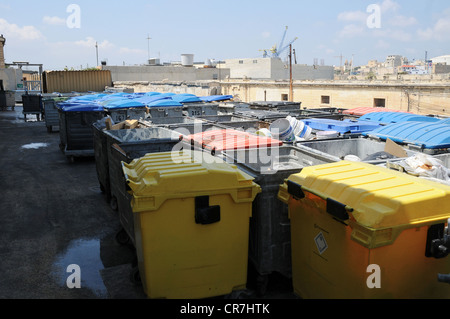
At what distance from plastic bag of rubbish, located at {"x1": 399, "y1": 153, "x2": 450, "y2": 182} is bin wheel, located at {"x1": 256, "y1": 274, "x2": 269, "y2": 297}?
1.99 m

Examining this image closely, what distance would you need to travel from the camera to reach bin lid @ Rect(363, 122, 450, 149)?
18.9ft

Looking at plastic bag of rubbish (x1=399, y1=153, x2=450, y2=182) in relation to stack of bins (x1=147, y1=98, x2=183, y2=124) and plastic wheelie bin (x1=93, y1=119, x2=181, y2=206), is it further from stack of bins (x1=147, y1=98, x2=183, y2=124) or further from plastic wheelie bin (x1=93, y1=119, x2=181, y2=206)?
stack of bins (x1=147, y1=98, x2=183, y2=124)

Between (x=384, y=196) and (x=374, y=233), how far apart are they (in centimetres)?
36

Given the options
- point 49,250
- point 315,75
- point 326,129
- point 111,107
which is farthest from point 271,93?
point 315,75

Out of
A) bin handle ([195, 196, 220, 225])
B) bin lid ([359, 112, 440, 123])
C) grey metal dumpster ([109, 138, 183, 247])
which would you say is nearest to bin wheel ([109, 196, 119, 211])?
grey metal dumpster ([109, 138, 183, 247])

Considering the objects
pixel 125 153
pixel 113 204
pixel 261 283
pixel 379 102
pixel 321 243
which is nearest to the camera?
pixel 321 243

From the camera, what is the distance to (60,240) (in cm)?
627

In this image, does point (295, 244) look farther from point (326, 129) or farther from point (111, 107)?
point (111, 107)

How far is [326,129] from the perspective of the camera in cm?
806

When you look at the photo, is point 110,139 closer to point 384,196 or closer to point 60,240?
point 60,240

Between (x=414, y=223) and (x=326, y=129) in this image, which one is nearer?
(x=414, y=223)

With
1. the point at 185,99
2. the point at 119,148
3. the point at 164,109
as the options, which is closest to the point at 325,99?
the point at 185,99
